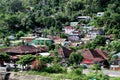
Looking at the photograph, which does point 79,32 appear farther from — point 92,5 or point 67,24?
point 92,5

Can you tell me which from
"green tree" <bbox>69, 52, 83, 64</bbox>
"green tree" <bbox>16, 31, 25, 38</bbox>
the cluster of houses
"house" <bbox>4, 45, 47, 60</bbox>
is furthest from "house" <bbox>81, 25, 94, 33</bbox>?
"green tree" <bbox>69, 52, 83, 64</bbox>

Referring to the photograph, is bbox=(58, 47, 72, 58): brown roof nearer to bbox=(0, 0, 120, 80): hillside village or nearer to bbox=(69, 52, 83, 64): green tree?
bbox=(0, 0, 120, 80): hillside village

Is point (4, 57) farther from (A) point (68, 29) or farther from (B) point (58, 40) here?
(A) point (68, 29)

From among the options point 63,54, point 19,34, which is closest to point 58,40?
point 19,34

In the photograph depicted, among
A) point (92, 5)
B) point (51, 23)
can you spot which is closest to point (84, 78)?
point (51, 23)

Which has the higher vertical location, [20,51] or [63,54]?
[20,51]

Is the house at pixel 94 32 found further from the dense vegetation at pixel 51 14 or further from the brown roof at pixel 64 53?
the brown roof at pixel 64 53

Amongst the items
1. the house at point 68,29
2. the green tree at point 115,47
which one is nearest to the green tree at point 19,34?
the house at point 68,29
